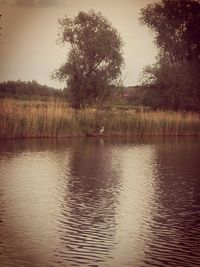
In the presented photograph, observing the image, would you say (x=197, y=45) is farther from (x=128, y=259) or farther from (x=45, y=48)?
(x=128, y=259)

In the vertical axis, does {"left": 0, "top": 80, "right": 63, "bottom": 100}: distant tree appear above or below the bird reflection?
above

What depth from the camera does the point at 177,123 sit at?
67.2ft

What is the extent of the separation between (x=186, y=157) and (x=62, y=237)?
807 cm

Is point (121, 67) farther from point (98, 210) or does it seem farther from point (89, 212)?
point (89, 212)

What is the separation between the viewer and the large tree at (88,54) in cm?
2742

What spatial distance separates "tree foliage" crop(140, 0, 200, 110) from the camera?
25109mm

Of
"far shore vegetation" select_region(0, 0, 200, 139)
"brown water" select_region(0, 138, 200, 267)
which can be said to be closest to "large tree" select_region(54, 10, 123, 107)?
"far shore vegetation" select_region(0, 0, 200, 139)

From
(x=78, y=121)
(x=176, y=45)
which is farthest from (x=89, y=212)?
(x=176, y=45)

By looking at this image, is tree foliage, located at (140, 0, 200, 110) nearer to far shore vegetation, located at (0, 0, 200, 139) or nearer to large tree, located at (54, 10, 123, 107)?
far shore vegetation, located at (0, 0, 200, 139)

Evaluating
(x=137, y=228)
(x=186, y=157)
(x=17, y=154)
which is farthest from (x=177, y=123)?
(x=137, y=228)

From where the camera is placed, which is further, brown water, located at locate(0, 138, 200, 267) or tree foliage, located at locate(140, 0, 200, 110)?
tree foliage, located at locate(140, 0, 200, 110)

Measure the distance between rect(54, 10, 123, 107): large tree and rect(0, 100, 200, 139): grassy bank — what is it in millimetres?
7116

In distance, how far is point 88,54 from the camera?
90.9 feet

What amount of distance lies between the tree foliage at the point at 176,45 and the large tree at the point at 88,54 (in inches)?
79.8
